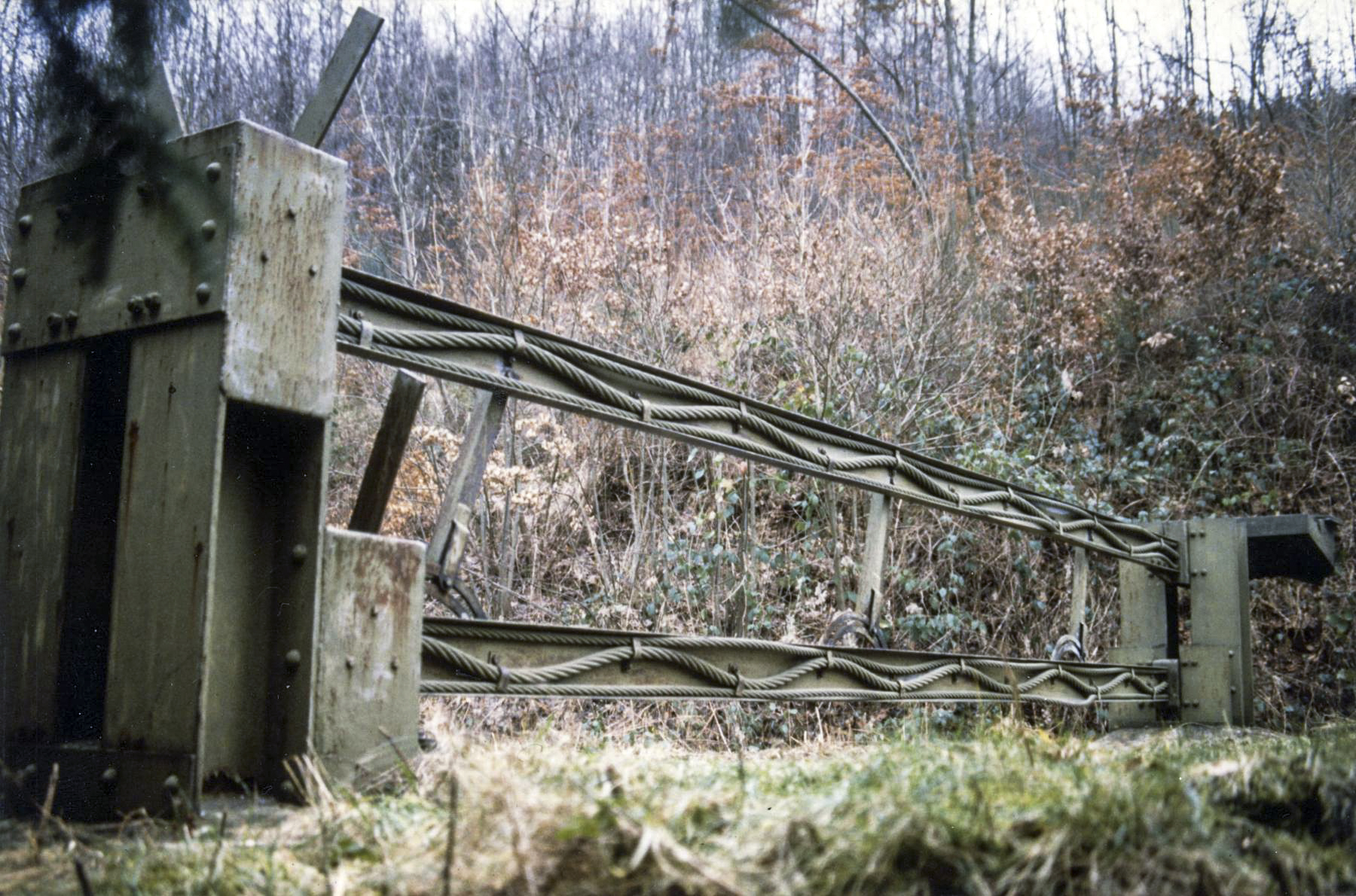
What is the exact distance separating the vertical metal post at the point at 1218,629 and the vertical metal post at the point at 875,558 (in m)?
2.74

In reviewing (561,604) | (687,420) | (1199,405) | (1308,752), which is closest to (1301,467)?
(1199,405)

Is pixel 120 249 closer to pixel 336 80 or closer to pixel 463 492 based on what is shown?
pixel 336 80

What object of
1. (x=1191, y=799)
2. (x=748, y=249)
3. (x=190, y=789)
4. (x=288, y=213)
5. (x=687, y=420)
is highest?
(x=748, y=249)

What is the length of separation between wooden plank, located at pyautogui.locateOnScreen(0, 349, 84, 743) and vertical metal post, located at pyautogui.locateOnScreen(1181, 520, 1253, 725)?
5476 mm

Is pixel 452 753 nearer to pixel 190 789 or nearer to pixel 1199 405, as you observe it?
pixel 190 789

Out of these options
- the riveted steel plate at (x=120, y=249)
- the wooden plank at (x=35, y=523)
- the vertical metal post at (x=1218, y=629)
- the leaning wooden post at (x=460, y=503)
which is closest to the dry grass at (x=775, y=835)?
the wooden plank at (x=35, y=523)

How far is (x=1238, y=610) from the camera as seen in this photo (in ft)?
19.7

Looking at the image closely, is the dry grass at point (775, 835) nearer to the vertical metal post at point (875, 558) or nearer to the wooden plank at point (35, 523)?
the wooden plank at point (35, 523)

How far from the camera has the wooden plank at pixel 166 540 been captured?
6.51 feet

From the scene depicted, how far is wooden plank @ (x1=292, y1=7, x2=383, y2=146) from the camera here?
92.1 inches

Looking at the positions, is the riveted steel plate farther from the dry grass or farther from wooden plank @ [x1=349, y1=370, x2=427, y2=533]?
the dry grass

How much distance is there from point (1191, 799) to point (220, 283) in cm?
177

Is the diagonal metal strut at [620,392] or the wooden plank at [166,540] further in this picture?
the diagonal metal strut at [620,392]

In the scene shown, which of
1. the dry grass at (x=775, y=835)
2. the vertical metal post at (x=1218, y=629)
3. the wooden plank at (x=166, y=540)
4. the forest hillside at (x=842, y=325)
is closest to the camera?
the dry grass at (x=775, y=835)
